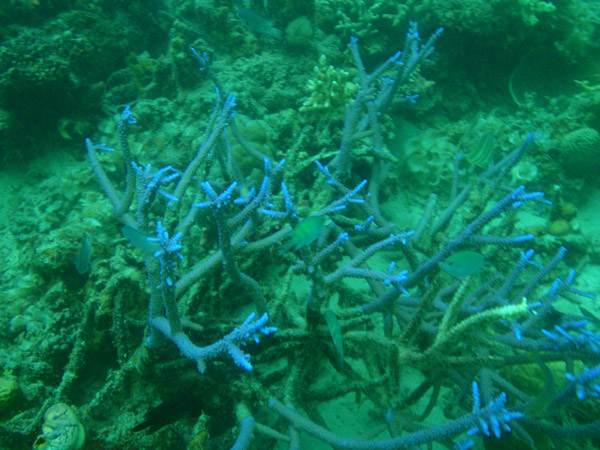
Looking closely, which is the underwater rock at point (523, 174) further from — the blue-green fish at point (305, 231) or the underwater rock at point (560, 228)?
the blue-green fish at point (305, 231)

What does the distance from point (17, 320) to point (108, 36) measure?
17.6 feet

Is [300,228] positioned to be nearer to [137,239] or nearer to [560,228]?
[137,239]

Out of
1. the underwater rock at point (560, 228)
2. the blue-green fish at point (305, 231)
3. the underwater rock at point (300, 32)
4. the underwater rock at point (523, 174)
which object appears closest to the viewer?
the blue-green fish at point (305, 231)

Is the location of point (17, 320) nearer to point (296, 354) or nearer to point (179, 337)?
point (179, 337)

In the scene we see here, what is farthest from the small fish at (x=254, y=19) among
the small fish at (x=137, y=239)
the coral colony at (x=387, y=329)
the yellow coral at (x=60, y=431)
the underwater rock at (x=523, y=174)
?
the yellow coral at (x=60, y=431)

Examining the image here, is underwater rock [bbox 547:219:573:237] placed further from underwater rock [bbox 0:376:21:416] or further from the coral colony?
underwater rock [bbox 0:376:21:416]

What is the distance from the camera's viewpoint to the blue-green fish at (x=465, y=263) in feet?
6.33

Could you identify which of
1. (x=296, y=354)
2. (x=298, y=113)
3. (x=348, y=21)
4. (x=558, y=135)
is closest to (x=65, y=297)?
(x=296, y=354)

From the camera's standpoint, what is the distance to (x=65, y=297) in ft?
10.0

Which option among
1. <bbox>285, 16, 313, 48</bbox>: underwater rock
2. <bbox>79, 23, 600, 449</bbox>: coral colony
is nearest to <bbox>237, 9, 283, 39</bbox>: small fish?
<bbox>285, 16, 313, 48</bbox>: underwater rock

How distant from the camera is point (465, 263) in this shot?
1950 millimetres

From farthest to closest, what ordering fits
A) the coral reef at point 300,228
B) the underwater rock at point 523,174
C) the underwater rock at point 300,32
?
the underwater rock at point 300,32
the underwater rock at point 523,174
the coral reef at point 300,228

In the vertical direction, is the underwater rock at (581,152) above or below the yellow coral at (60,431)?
above

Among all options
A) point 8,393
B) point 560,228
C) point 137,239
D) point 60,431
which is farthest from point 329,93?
point 8,393
